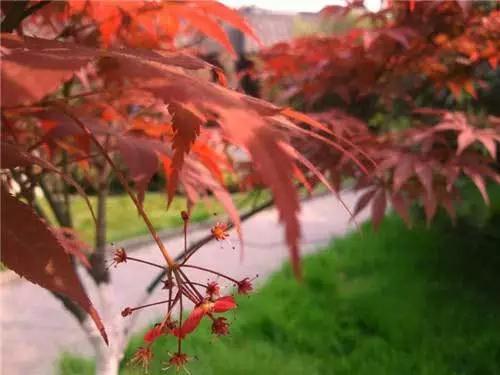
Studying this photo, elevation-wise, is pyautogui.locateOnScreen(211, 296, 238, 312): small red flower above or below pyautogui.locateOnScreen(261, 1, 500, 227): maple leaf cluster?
below

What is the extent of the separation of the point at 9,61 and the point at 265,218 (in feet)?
15.4

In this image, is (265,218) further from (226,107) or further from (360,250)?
(226,107)

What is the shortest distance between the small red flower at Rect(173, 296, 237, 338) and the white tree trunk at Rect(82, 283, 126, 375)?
0.65 meters

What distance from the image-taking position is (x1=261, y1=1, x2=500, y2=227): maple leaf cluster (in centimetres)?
104

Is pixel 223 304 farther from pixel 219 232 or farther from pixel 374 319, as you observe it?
pixel 374 319

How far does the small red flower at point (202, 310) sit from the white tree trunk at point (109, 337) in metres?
0.65

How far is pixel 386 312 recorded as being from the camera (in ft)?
7.35

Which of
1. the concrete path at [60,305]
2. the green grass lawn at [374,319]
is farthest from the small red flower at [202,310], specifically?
the concrete path at [60,305]

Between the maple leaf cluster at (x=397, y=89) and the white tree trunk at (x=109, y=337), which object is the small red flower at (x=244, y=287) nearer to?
the maple leaf cluster at (x=397, y=89)

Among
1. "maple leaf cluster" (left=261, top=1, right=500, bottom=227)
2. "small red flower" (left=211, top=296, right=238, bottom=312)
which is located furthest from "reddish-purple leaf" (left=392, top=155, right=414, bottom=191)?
"small red flower" (left=211, top=296, right=238, bottom=312)

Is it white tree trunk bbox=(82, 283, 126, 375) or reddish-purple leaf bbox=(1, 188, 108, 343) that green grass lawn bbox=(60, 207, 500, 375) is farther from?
reddish-purple leaf bbox=(1, 188, 108, 343)

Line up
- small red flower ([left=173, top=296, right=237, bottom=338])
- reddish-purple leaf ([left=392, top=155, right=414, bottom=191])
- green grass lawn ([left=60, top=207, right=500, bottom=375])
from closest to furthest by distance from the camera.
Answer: small red flower ([left=173, top=296, right=237, bottom=338]), reddish-purple leaf ([left=392, top=155, right=414, bottom=191]), green grass lawn ([left=60, top=207, right=500, bottom=375])

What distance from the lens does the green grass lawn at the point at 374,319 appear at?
1.83 meters

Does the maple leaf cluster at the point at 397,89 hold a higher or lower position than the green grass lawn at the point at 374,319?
higher
